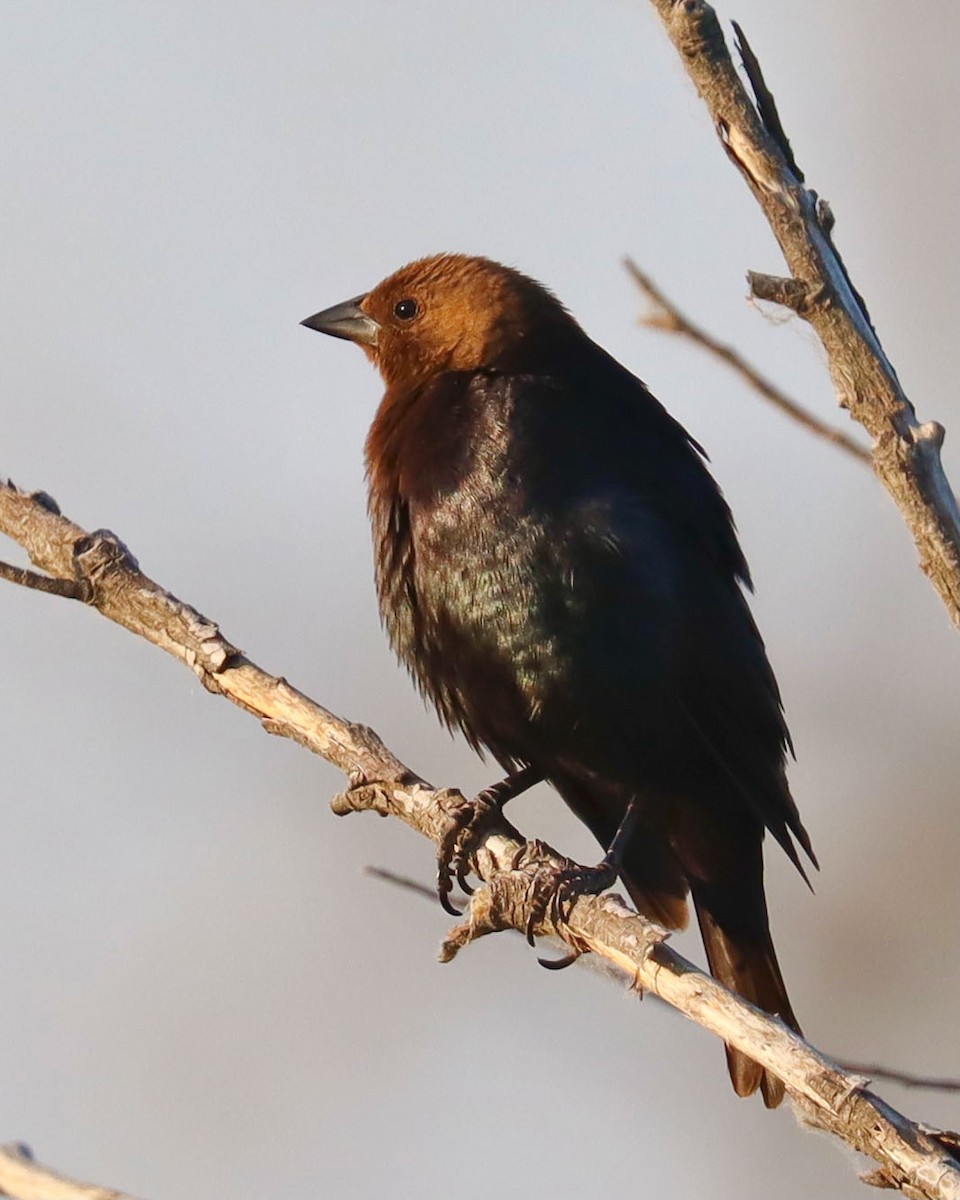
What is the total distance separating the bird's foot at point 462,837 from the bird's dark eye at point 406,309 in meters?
1.38

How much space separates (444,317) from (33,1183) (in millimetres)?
2858

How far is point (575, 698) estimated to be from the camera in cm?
365

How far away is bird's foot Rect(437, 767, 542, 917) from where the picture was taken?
3.32 meters

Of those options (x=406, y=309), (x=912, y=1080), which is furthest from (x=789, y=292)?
(x=406, y=309)

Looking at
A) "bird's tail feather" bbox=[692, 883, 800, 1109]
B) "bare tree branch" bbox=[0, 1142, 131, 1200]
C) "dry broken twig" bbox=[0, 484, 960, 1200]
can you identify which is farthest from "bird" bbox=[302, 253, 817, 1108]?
"bare tree branch" bbox=[0, 1142, 131, 1200]

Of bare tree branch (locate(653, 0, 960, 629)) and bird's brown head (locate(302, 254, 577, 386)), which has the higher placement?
bird's brown head (locate(302, 254, 577, 386))

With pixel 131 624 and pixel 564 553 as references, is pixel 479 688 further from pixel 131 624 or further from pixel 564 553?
pixel 131 624

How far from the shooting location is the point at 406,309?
4.51 metres

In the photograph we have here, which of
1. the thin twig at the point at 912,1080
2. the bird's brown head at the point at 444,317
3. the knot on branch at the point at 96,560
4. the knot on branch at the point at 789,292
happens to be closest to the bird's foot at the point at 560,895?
the thin twig at the point at 912,1080

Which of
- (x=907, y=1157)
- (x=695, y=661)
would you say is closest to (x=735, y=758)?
(x=695, y=661)

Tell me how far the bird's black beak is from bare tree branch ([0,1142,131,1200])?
9.56ft

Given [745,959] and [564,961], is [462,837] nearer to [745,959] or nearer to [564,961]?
[564,961]

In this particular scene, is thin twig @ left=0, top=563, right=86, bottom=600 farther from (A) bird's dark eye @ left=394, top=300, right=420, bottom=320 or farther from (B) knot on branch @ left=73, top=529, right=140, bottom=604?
(A) bird's dark eye @ left=394, top=300, right=420, bottom=320

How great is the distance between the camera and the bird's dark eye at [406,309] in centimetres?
448
